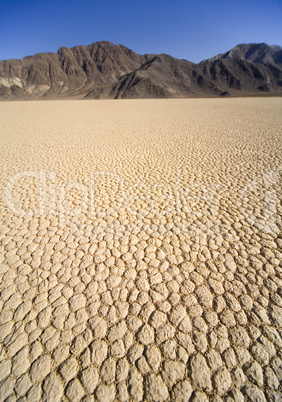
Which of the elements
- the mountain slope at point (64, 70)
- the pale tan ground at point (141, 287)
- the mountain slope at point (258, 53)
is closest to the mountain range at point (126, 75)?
the mountain slope at point (64, 70)

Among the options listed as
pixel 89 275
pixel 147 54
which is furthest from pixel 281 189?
pixel 147 54

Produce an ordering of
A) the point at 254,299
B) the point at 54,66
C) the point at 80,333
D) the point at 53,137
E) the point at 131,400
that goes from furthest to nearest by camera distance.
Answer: the point at 54,66
the point at 53,137
the point at 254,299
the point at 80,333
the point at 131,400

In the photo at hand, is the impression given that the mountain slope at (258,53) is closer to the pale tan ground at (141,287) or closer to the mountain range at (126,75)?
the mountain range at (126,75)

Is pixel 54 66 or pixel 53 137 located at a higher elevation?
pixel 54 66

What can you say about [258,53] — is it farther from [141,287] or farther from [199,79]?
[141,287]

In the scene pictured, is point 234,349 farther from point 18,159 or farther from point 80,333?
point 18,159

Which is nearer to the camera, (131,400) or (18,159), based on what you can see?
(131,400)
